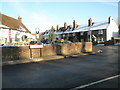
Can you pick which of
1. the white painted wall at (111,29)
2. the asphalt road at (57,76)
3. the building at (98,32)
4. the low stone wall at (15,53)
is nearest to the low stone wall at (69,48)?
the low stone wall at (15,53)

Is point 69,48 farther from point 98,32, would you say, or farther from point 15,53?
point 98,32

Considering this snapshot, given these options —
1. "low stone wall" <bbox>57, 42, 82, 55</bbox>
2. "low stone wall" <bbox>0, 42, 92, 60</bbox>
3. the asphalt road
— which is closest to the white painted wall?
"low stone wall" <bbox>0, 42, 92, 60</bbox>

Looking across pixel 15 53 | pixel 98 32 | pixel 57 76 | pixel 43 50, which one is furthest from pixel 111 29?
pixel 57 76

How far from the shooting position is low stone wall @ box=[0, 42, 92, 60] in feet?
39.0

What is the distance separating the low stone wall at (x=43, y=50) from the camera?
39.0ft

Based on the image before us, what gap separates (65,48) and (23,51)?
6.16 meters

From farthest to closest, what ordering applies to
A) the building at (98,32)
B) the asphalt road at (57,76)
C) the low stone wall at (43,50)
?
the building at (98,32)
the low stone wall at (43,50)
the asphalt road at (57,76)

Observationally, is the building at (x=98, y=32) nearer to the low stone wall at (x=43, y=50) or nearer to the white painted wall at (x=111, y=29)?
the white painted wall at (x=111, y=29)

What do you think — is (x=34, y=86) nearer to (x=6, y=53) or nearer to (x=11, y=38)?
(x=6, y=53)

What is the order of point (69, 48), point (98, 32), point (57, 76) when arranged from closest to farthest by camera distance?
point (57, 76) < point (69, 48) < point (98, 32)

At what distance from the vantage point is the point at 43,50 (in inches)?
574

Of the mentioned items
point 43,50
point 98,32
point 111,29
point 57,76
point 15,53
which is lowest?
point 57,76

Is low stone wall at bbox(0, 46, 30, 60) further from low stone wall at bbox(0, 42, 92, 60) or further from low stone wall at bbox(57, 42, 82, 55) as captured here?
low stone wall at bbox(57, 42, 82, 55)

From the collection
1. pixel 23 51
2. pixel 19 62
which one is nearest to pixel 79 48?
pixel 23 51
